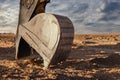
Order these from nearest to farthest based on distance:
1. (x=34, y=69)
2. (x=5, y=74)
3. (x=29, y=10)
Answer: (x=5, y=74) → (x=34, y=69) → (x=29, y=10)

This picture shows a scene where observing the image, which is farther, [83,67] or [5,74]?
[83,67]

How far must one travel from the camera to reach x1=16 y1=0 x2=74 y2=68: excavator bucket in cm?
950

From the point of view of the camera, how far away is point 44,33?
9.97 meters

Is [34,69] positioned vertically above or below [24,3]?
below

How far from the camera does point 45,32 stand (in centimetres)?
991

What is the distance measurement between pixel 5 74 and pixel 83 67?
2.59 m

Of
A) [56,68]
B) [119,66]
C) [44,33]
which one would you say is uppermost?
[44,33]

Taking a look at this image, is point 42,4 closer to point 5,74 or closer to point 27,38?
point 27,38

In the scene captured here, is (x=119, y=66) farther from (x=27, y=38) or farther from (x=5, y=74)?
(x=5, y=74)

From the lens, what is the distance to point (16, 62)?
10.9 meters

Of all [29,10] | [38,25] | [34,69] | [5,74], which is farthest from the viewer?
[29,10]

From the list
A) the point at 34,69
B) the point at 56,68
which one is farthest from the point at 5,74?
the point at 56,68

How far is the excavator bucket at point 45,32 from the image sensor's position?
950 centimetres

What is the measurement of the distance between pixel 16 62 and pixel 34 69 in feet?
4.64
